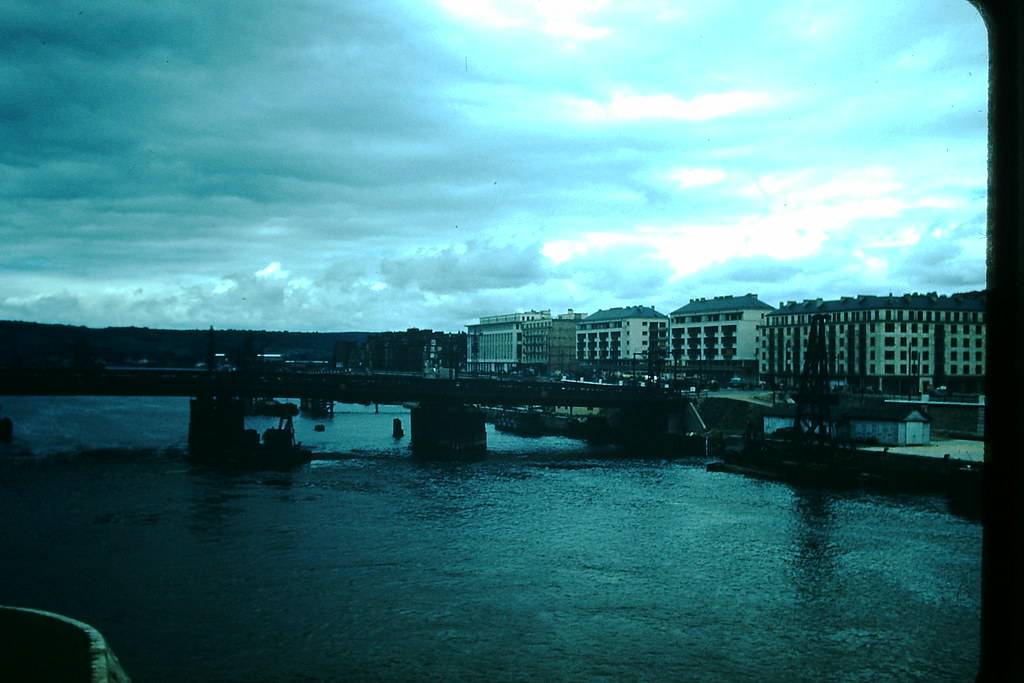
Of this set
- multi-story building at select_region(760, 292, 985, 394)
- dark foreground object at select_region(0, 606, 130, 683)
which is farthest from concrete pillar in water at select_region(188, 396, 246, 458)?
multi-story building at select_region(760, 292, 985, 394)

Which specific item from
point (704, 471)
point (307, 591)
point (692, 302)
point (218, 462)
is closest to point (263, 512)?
point (307, 591)

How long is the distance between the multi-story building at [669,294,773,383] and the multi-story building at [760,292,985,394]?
52.6ft

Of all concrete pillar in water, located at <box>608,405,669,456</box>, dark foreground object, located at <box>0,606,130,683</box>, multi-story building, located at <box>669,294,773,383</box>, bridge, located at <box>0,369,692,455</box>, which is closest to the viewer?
dark foreground object, located at <box>0,606,130,683</box>

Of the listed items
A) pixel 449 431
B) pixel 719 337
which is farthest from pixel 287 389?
pixel 719 337

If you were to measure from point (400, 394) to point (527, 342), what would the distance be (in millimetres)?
82400

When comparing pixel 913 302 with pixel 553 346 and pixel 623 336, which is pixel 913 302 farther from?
pixel 553 346

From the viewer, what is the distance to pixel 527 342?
138m

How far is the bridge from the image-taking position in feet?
172

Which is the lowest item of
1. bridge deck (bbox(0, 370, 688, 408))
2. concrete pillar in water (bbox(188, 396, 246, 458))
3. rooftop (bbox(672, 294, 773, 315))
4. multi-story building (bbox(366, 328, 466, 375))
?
concrete pillar in water (bbox(188, 396, 246, 458))

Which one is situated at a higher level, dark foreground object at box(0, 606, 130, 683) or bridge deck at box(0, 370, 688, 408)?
bridge deck at box(0, 370, 688, 408)

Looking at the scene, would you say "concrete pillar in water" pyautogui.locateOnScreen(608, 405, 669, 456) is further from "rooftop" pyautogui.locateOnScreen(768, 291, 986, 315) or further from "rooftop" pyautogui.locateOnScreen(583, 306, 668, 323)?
"rooftop" pyautogui.locateOnScreen(583, 306, 668, 323)

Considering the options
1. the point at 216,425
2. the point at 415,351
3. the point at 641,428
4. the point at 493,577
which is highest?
the point at 415,351

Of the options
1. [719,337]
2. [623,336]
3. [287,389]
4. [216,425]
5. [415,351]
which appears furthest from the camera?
[415,351]

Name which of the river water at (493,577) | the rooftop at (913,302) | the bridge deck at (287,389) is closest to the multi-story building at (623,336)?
the rooftop at (913,302)
